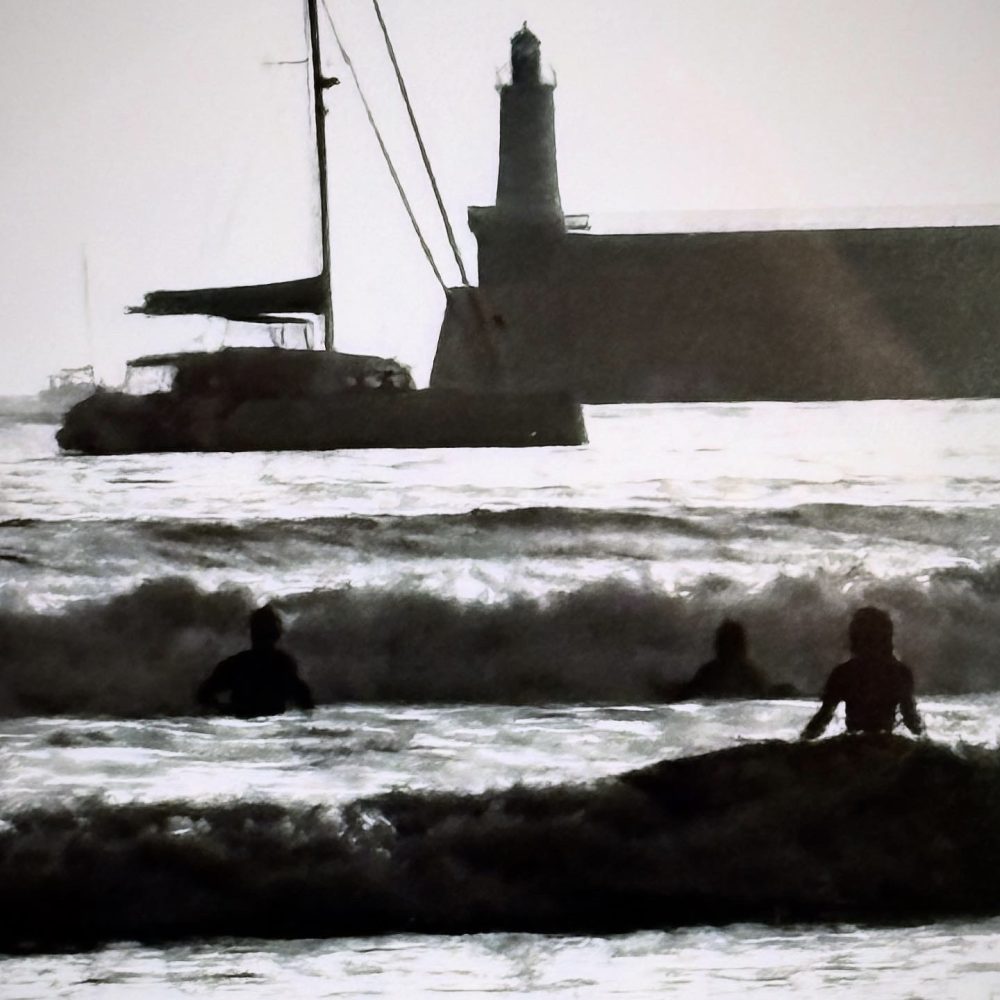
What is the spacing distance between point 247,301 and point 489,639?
1.85 feet

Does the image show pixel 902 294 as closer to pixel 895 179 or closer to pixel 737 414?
pixel 895 179

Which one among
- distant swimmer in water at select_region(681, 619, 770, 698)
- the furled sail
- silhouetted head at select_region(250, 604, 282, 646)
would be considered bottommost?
distant swimmer in water at select_region(681, 619, 770, 698)

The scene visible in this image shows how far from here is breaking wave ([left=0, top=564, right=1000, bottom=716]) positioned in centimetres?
136

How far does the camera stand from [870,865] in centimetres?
134

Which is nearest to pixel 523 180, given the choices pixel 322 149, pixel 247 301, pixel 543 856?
pixel 322 149

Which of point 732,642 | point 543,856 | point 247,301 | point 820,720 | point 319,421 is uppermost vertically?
point 247,301

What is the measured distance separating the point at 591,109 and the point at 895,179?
436 millimetres

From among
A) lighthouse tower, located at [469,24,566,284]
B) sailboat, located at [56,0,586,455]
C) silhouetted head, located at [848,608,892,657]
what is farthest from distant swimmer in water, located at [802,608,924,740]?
lighthouse tower, located at [469,24,566,284]

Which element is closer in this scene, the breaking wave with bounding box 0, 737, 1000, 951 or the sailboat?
the breaking wave with bounding box 0, 737, 1000, 951

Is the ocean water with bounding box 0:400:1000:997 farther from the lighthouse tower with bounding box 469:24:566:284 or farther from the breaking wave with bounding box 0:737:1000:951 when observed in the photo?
the lighthouse tower with bounding box 469:24:566:284

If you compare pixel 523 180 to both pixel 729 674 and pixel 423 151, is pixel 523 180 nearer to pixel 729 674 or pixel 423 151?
pixel 423 151

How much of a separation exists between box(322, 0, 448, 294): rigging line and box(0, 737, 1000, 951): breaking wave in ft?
2.33

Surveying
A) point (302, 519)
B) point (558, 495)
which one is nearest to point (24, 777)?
point (302, 519)

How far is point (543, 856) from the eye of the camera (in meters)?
1.33
